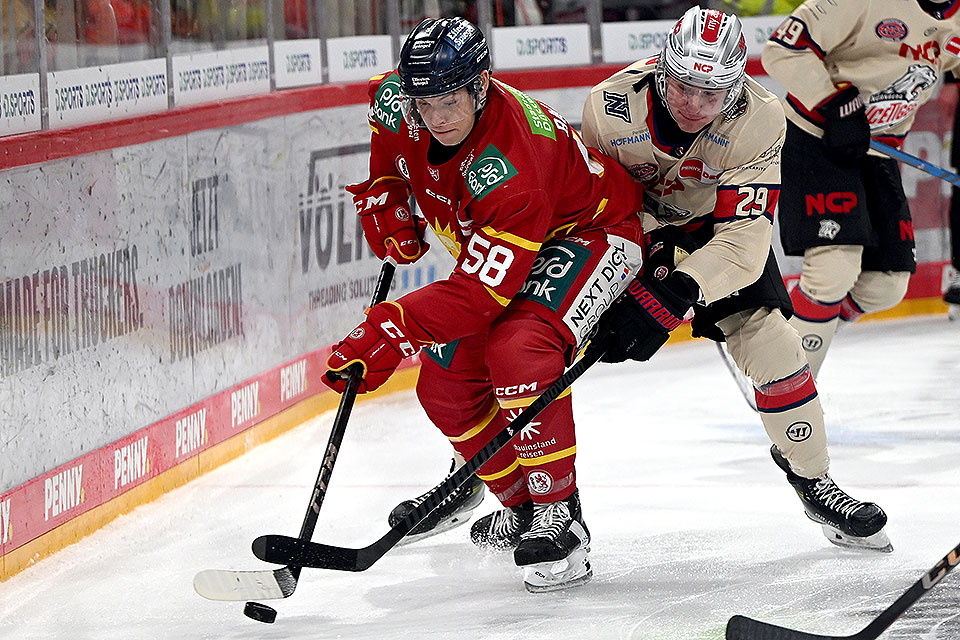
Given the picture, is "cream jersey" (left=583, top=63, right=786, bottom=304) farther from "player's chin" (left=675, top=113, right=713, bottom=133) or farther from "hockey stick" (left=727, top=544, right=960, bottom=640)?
"hockey stick" (left=727, top=544, right=960, bottom=640)

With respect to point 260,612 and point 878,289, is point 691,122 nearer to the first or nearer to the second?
point 260,612

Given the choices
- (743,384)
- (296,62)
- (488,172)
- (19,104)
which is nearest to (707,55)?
(488,172)

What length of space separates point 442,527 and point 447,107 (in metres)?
1.17

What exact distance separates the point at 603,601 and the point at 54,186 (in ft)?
5.17

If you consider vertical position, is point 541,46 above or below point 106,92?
below

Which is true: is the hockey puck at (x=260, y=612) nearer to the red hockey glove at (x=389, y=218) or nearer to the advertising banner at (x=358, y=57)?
the red hockey glove at (x=389, y=218)

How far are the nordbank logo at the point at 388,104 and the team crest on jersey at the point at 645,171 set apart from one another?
20.7 inches

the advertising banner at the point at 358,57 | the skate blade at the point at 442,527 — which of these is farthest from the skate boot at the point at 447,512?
the advertising banner at the point at 358,57

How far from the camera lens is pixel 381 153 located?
3.15 m

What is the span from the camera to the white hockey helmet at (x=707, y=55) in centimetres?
272

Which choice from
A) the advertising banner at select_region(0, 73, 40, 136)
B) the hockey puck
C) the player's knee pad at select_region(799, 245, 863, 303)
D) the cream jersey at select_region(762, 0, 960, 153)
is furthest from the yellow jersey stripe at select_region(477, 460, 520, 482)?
the cream jersey at select_region(762, 0, 960, 153)

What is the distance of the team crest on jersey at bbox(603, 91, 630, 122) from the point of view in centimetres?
294

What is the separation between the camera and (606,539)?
10.9 ft

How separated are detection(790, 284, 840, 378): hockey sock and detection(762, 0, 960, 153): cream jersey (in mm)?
512
